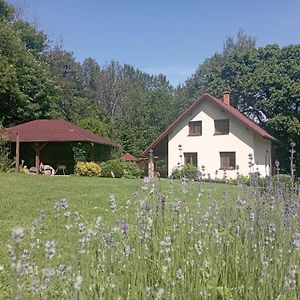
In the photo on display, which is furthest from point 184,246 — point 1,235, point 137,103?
point 137,103

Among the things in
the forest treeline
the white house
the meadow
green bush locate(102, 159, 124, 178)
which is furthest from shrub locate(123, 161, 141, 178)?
the meadow

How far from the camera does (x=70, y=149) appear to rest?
27.7 metres

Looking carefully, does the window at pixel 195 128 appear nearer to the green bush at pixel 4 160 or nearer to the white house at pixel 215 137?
the white house at pixel 215 137

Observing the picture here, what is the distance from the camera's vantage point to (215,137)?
3133cm

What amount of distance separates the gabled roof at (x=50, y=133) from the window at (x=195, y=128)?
6.35m

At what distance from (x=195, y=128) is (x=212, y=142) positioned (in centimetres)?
168

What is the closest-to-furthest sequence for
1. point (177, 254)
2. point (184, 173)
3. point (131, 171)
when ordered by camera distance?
point (177, 254)
point (184, 173)
point (131, 171)

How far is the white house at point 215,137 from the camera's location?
30.2m

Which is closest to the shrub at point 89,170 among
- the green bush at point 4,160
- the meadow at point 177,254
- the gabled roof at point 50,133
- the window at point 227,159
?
the gabled roof at point 50,133

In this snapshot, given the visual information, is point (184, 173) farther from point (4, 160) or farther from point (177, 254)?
point (4, 160)

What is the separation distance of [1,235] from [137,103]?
150ft

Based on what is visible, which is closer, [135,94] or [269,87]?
[269,87]

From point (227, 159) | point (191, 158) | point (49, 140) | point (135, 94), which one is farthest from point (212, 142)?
point (135, 94)

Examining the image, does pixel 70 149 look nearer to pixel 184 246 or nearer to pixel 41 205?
pixel 41 205
